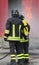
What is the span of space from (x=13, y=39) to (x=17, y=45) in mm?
281

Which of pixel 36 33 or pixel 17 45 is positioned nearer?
pixel 17 45

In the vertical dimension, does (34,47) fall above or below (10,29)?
below

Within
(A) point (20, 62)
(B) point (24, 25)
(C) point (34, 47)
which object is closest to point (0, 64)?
(A) point (20, 62)

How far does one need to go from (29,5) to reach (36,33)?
116 centimetres

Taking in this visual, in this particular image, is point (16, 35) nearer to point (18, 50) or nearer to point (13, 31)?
point (13, 31)

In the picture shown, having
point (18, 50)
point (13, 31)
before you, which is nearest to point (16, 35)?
point (13, 31)

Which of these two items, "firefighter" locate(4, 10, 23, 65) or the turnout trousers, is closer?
"firefighter" locate(4, 10, 23, 65)

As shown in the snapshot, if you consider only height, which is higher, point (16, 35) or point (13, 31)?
point (13, 31)

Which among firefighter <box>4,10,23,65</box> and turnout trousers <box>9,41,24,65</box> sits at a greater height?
firefighter <box>4,10,23,65</box>

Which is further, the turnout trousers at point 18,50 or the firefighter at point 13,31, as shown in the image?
the turnout trousers at point 18,50

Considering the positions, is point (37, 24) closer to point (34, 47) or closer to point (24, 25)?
point (34, 47)

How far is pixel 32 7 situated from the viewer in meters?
13.3

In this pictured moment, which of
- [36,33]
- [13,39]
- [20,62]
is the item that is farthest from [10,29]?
[36,33]

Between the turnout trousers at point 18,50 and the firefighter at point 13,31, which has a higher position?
the firefighter at point 13,31
